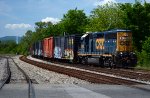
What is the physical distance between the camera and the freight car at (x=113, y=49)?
104ft

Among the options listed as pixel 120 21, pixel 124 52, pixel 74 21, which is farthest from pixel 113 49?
pixel 74 21

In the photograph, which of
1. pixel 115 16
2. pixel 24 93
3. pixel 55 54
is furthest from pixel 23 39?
pixel 24 93

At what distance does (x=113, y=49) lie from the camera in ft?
106

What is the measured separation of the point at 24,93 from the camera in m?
13.5

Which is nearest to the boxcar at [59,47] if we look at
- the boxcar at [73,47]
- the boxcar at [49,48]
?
the boxcar at [49,48]

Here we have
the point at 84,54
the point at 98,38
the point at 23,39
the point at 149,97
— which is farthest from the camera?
the point at 23,39

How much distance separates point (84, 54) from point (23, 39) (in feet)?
495

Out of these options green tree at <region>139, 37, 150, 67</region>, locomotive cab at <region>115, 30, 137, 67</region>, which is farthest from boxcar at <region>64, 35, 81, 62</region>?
locomotive cab at <region>115, 30, 137, 67</region>

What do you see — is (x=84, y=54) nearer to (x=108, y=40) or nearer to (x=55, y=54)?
(x=108, y=40)

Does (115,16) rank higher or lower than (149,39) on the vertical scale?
higher

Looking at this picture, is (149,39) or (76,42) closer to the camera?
(149,39)

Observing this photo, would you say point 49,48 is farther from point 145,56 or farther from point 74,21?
point 74,21

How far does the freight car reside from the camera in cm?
3159

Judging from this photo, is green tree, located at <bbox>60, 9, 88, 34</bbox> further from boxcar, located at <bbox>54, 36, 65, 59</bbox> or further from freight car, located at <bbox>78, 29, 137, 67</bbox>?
freight car, located at <bbox>78, 29, 137, 67</bbox>
